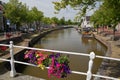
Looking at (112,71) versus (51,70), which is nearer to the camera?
(51,70)

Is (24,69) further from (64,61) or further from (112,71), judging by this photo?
(64,61)

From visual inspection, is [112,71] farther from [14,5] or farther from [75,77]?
[14,5]

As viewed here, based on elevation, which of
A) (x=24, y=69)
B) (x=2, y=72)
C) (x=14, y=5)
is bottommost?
(x=24, y=69)

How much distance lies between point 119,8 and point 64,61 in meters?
6.33

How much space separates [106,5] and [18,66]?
10069 mm

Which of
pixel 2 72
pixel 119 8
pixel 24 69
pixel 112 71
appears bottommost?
pixel 24 69

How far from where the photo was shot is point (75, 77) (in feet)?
44.4

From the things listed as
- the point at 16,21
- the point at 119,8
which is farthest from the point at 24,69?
the point at 16,21

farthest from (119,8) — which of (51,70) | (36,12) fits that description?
(36,12)

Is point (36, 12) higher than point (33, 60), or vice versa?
point (36, 12)

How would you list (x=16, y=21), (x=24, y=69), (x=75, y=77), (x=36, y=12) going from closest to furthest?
(x=75, y=77) → (x=24, y=69) → (x=16, y=21) → (x=36, y=12)

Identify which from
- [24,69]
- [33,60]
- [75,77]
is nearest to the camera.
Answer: [33,60]

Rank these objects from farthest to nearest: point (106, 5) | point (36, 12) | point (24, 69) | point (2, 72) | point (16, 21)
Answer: point (36, 12), point (16, 21), point (24, 69), point (106, 5), point (2, 72)

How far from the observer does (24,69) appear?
56.4 feet
